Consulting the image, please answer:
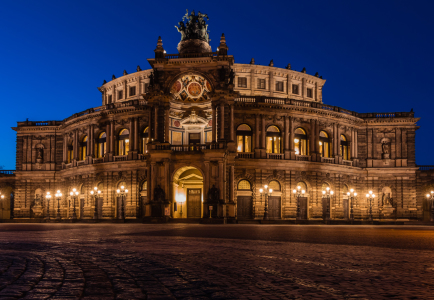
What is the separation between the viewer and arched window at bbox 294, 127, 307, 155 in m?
59.1

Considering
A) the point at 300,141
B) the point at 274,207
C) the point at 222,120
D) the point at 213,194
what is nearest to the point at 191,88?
the point at 222,120

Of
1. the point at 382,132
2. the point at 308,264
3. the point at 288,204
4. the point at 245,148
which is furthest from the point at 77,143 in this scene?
the point at 308,264

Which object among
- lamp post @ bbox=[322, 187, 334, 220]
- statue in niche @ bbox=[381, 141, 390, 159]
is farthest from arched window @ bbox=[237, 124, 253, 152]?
statue in niche @ bbox=[381, 141, 390, 159]

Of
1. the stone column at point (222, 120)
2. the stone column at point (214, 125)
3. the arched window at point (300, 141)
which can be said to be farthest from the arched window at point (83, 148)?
the arched window at point (300, 141)

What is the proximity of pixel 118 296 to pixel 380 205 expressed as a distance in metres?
60.9

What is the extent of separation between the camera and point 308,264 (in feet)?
32.8

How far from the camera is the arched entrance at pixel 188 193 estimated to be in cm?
5384

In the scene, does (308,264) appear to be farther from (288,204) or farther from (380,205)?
(380,205)

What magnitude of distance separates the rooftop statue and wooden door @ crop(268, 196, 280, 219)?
836 inches

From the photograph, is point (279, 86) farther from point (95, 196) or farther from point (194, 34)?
point (95, 196)

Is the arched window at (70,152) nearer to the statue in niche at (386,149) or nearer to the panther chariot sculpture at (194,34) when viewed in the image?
the panther chariot sculpture at (194,34)

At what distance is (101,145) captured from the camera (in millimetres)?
63000

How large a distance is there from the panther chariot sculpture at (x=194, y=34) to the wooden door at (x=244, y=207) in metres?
18.3

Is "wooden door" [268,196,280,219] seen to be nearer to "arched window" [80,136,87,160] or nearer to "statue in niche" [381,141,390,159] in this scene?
"statue in niche" [381,141,390,159]
